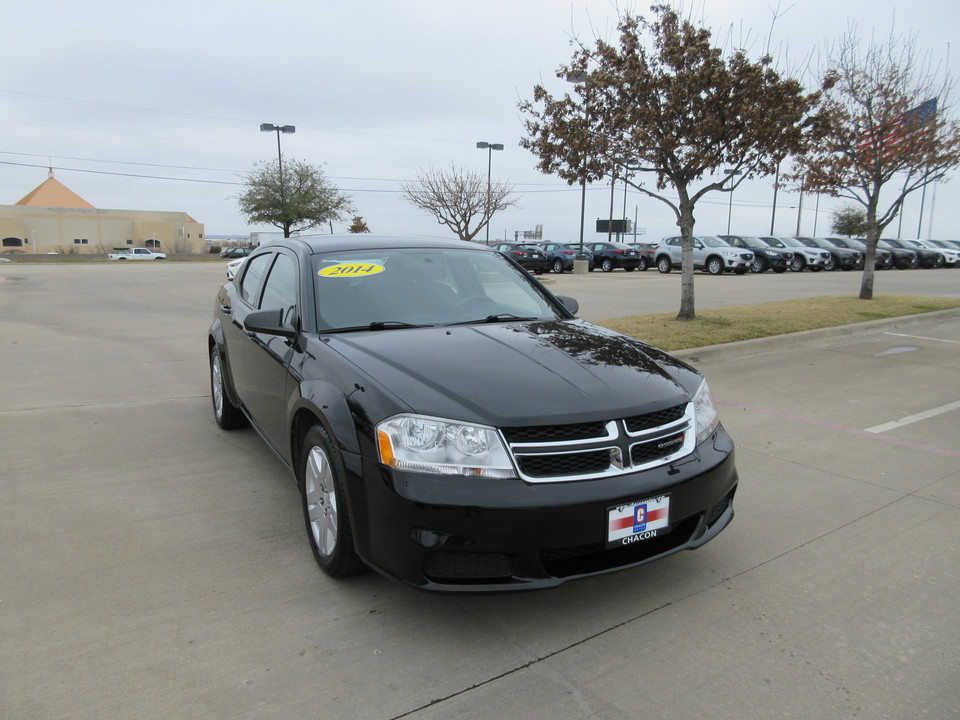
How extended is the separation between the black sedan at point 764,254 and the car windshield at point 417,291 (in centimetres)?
2819

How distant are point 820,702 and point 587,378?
1447mm

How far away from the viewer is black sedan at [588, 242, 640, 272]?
107ft

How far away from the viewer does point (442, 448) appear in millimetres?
2643

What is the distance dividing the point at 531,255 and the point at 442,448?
93.8 feet

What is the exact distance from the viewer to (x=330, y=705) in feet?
7.82

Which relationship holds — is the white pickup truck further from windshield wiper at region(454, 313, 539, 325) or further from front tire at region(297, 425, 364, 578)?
front tire at region(297, 425, 364, 578)

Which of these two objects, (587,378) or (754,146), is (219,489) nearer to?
(587,378)

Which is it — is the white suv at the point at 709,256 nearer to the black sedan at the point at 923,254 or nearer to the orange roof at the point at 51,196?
the black sedan at the point at 923,254

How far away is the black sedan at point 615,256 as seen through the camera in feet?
107

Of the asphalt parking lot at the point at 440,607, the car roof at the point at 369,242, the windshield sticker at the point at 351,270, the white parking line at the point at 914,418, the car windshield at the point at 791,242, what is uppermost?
the car windshield at the point at 791,242

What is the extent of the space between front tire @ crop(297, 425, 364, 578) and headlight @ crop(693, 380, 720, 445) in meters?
1.57

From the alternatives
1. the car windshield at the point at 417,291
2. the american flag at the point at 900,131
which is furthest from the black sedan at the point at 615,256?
the car windshield at the point at 417,291

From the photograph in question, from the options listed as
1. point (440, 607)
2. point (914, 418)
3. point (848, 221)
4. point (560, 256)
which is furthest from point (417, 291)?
point (848, 221)

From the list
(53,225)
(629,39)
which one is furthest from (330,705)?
(53,225)
